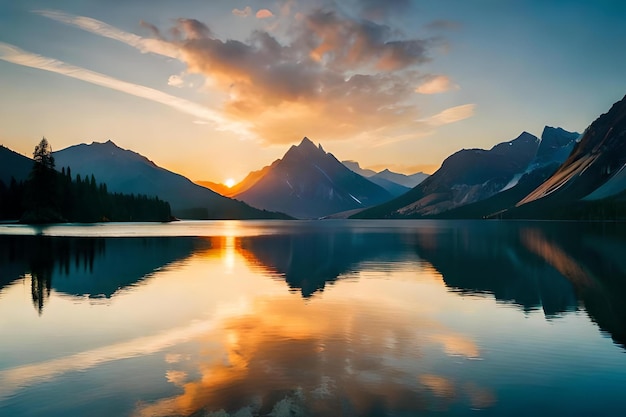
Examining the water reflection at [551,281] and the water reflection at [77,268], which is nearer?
the water reflection at [551,281]

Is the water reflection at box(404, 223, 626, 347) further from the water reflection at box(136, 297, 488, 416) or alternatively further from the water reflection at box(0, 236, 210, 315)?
the water reflection at box(0, 236, 210, 315)

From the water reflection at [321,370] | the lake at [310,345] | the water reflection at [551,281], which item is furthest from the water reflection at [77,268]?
the water reflection at [551,281]

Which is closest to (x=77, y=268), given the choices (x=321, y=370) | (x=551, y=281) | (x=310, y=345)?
(x=310, y=345)

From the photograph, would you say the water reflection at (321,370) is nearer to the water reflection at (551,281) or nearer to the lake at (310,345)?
the lake at (310,345)

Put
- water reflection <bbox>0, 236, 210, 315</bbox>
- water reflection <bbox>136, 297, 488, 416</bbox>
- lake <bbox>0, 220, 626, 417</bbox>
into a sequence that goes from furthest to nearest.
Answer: water reflection <bbox>0, 236, 210, 315</bbox>, lake <bbox>0, 220, 626, 417</bbox>, water reflection <bbox>136, 297, 488, 416</bbox>

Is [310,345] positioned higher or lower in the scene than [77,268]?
lower

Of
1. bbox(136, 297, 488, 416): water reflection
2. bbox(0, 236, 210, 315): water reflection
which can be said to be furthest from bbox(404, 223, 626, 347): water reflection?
bbox(0, 236, 210, 315): water reflection

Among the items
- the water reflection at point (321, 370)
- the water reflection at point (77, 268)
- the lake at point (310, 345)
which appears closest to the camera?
the water reflection at point (321, 370)

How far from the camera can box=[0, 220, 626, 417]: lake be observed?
19094 millimetres

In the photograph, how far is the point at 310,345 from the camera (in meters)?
27.8

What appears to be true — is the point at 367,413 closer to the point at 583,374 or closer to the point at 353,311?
the point at 583,374

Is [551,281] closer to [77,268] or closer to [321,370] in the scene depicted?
[321,370]

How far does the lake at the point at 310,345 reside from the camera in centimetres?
1909

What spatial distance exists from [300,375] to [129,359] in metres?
9.40
